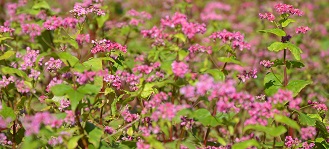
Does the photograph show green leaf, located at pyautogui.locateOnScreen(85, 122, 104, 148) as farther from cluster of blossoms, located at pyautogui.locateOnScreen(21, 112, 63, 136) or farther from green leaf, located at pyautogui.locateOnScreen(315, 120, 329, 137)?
green leaf, located at pyautogui.locateOnScreen(315, 120, 329, 137)

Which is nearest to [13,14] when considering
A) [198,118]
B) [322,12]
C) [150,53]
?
[150,53]

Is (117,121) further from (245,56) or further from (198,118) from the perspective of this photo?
(245,56)

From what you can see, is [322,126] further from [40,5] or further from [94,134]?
[40,5]

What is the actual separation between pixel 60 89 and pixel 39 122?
27 centimetres

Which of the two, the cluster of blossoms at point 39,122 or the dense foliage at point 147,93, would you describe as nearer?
the cluster of blossoms at point 39,122

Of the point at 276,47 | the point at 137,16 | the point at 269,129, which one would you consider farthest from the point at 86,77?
the point at 137,16

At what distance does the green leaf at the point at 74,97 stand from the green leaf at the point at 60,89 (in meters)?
0.03

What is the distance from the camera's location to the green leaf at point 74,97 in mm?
2627

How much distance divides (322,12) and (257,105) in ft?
27.6

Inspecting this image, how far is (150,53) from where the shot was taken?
418cm

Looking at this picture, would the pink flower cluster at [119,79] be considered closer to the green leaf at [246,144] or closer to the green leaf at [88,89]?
the green leaf at [88,89]

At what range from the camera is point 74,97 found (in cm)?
268

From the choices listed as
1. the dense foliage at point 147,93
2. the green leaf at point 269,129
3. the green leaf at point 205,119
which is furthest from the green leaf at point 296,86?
the green leaf at point 269,129

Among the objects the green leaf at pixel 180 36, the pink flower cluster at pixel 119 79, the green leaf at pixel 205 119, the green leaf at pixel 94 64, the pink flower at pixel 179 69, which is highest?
the green leaf at pixel 180 36
